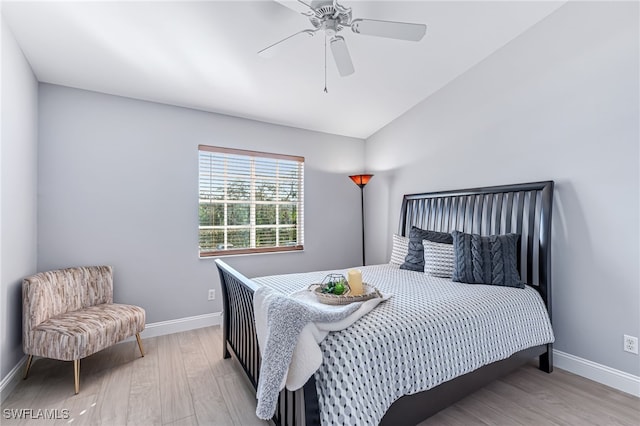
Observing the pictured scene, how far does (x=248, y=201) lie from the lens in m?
3.82

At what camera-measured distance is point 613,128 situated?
2.25 metres

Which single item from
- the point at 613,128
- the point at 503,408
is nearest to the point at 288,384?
the point at 503,408

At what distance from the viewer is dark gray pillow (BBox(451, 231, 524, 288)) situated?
2.44 meters

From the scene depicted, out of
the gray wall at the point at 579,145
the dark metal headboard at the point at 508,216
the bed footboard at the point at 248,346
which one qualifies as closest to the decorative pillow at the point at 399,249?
the dark metal headboard at the point at 508,216

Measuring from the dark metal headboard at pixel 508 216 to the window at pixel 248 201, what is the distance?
1.60 meters

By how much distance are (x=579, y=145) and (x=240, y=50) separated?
9.37 feet

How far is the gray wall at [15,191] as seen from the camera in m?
2.08

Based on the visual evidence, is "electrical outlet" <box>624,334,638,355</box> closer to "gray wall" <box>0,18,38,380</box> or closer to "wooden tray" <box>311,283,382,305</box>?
"wooden tray" <box>311,283,382,305</box>

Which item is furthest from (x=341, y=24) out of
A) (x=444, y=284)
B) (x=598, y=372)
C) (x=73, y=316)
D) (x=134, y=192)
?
(x=598, y=372)

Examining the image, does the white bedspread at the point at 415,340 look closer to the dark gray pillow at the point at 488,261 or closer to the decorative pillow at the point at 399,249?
the dark gray pillow at the point at 488,261

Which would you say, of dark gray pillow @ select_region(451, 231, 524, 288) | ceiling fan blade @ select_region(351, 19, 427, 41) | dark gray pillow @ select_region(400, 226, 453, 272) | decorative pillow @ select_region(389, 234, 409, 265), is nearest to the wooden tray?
dark gray pillow @ select_region(451, 231, 524, 288)

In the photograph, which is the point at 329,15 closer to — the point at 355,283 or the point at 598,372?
the point at 355,283


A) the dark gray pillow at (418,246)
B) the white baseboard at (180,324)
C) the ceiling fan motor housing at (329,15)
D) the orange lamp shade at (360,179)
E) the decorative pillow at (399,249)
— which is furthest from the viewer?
the orange lamp shade at (360,179)

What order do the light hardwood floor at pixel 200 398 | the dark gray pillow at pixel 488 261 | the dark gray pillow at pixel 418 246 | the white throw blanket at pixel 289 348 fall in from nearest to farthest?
the white throw blanket at pixel 289 348
the light hardwood floor at pixel 200 398
the dark gray pillow at pixel 488 261
the dark gray pillow at pixel 418 246
